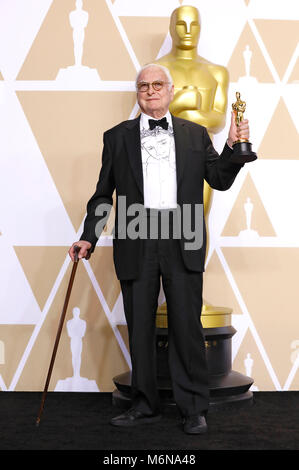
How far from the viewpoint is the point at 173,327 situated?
2545 mm

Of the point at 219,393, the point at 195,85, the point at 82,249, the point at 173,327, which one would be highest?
the point at 195,85

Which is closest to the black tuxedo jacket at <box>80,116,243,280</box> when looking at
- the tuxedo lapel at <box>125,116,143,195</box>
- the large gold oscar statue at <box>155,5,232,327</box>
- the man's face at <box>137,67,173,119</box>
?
the tuxedo lapel at <box>125,116,143,195</box>

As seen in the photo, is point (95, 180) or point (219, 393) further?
point (95, 180)

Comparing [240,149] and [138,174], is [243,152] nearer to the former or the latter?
[240,149]

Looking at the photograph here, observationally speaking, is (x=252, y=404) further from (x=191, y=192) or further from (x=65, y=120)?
(x=65, y=120)

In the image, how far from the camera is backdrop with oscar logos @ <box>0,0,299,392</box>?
3.47 m

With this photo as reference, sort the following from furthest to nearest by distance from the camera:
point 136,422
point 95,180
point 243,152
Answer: point 95,180
point 136,422
point 243,152

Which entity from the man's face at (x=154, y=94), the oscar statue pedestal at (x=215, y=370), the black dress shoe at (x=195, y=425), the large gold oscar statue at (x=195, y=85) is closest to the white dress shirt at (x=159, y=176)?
the man's face at (x=154, y=94)

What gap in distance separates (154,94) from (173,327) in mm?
942

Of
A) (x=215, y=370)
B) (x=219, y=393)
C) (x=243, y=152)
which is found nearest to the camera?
(x=243, y=152)

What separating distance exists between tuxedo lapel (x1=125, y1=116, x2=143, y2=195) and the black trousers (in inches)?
10.6

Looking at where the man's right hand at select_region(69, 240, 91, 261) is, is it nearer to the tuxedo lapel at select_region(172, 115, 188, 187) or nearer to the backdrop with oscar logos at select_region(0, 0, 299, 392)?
the tuxedo lapel at select_region(172, 115, 188, 187)

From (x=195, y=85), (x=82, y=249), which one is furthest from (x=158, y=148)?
(x=195, y=85)

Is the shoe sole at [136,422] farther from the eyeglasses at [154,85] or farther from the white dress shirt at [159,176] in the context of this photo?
the eyeglasses at [154,85]
